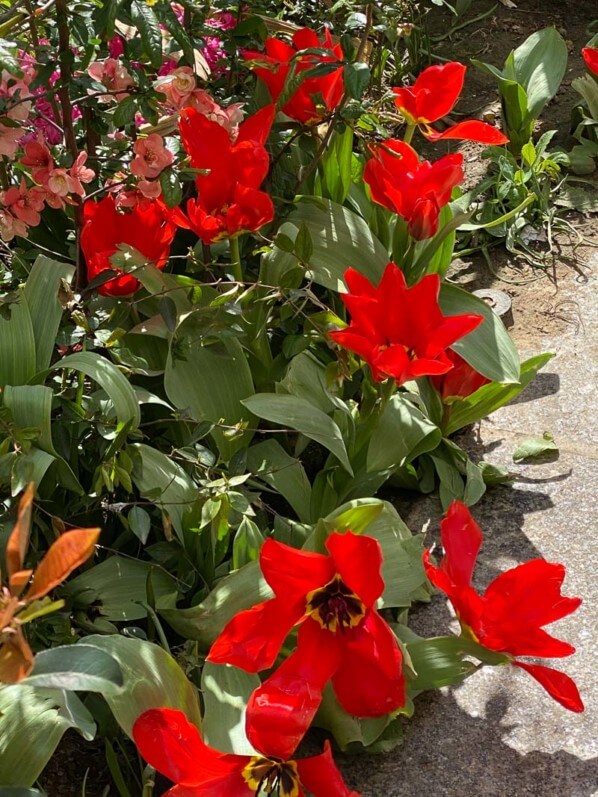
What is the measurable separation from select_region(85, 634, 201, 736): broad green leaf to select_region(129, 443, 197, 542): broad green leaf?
0.23 m

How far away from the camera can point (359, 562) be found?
4.20 feet

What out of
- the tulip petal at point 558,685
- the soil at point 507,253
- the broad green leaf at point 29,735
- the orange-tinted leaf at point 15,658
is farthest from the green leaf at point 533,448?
the orange-tinted leaf at point 15,658

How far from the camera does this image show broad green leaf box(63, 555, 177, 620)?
1.58 meters

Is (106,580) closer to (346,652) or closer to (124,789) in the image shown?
(124,789)

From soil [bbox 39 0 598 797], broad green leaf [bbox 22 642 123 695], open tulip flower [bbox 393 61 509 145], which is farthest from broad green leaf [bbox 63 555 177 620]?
open tulip flower [bbox 393 61 509 145]

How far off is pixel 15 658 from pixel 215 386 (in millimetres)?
1110

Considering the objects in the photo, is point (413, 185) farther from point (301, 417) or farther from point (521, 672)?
point (521, 672)

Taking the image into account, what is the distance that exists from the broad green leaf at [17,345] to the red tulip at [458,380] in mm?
753

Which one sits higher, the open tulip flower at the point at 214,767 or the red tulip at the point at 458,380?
the open tulip flower at the point at 214,767

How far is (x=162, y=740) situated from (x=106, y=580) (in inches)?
16.0

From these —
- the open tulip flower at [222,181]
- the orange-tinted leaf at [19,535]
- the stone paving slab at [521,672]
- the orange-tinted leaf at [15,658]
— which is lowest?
the stone paving slab at [521,672]

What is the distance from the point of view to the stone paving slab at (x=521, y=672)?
1562 mm

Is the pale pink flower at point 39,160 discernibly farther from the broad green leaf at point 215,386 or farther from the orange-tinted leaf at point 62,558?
the orange-tinted leaf at point 62,558

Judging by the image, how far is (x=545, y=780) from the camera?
61.1 inches
